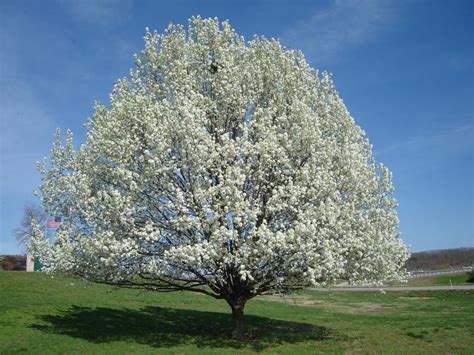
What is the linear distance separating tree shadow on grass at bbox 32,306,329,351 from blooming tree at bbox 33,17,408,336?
2.04 m

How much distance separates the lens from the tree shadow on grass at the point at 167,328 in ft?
66.3

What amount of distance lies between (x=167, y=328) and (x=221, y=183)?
1097 centimetres

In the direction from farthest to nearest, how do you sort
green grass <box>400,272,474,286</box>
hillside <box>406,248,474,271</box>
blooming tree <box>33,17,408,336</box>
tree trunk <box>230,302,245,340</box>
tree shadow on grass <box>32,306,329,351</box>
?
hillside <box>406,248,474,271</box> → green grass <box>400,272,474,286</box> → tree trunk <box>230,302,245,340</box> → tree shadow on grass <box>32,306,329,351</box> → blooming tree <box>33,17,408,336</box>

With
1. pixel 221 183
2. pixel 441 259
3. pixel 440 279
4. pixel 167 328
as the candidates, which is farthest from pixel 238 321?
pixel 441 259

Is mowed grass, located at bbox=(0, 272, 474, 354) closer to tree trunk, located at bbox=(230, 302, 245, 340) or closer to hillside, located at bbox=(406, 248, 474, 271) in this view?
tree trunk, located at bbox=(230, 302, 245, 340)

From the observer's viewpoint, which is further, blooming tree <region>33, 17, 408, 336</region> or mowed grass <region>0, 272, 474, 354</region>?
mowed grass <region>0, 272, 474, 354</region>

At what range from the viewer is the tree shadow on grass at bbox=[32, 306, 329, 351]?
2020 cm

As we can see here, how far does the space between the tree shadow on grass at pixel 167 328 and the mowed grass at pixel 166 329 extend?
1.9 inches

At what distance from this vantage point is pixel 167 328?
23875 mm

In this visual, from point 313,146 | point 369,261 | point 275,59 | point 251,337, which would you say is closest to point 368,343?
point 369,261

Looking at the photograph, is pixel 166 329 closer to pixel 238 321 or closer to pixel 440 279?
pixel 238 321

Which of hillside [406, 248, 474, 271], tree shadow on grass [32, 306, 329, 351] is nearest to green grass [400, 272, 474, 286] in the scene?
hillside [406, 248, 474, 271]

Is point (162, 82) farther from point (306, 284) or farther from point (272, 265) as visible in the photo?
point (306, 284)

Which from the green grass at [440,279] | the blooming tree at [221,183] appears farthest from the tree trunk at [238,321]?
the green grass at [440,279]
